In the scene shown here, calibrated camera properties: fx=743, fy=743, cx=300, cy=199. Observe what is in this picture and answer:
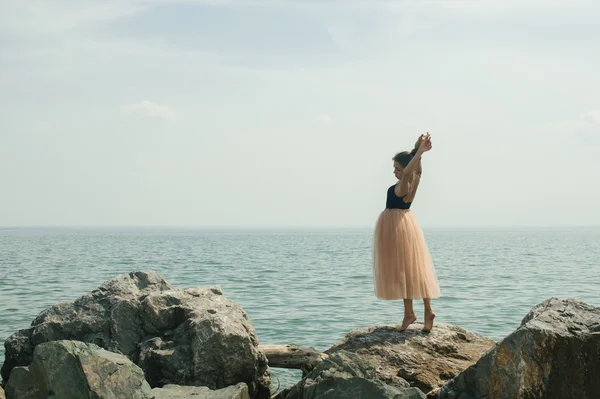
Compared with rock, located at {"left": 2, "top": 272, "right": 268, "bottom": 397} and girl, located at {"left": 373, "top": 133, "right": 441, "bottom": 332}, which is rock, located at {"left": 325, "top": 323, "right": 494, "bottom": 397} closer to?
girl, located at {"left": 373, "top": 133, "right": 441, "bottom": 332}

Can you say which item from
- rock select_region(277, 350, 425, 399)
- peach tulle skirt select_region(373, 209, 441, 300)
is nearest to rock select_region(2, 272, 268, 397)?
rock select_region(277, 350, 425, 399)

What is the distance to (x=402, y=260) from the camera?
30.2 feet

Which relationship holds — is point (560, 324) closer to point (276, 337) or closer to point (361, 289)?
point (276, 337)

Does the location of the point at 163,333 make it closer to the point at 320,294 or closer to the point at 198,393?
the point at 198,393

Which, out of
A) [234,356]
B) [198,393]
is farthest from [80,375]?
[234,356]

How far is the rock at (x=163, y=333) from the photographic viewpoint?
8445 mm

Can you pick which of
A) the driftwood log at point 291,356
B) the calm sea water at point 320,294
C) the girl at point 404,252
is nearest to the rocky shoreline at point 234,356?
the girl at point 404,252

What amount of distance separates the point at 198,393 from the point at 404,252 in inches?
124

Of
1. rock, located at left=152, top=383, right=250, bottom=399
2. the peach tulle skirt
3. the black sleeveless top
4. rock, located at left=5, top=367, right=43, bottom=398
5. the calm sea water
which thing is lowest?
the calm sea water

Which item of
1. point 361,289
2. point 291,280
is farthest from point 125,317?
point 291,280

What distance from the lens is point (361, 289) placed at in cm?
2397

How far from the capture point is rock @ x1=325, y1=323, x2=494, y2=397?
8.30 metres

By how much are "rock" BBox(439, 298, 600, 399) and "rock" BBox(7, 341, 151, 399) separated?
3.25 metres

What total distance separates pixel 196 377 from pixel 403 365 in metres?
2.35
